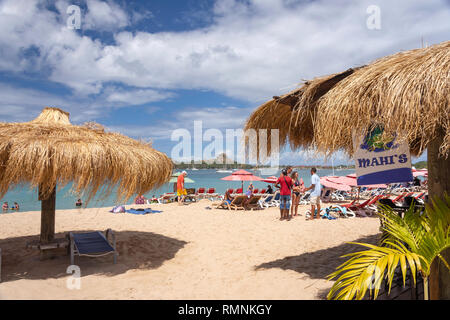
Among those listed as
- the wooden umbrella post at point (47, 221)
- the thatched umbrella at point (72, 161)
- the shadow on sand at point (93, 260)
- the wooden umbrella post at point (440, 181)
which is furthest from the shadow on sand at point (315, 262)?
the wooden umbrella post at point (47, 221)

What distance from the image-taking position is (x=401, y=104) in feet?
8.04

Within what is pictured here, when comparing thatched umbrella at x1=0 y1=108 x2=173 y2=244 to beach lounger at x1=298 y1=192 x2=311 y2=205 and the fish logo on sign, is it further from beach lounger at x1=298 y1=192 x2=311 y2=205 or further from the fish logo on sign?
beach lounger at x1=298 y1=192 x2=311 y2=205

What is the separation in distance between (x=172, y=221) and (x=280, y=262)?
486cm

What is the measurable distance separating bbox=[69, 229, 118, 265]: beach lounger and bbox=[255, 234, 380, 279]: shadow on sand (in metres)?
2.66

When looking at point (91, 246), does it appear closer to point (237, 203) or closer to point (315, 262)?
point (315, 262)

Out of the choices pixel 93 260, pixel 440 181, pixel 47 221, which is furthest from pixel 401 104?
pixel 47 221

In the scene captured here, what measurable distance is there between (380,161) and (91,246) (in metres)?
4.94

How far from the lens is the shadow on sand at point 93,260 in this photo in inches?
181

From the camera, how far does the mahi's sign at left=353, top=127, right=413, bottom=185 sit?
3.35 metres

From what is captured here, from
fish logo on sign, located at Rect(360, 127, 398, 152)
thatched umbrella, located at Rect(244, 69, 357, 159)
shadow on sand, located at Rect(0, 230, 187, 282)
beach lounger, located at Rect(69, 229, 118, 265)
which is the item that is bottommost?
shadow on sand, located at Rect(0, 230, 187, 282)

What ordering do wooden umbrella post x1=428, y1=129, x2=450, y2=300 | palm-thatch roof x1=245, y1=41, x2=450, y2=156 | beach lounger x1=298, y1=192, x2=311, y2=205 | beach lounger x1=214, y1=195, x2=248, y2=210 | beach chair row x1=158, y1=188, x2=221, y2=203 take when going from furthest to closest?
beach chair row x1=158, y1=188, x2=221, y2=203 < beach lounger x1=298, y1=192, x2=311, y2=205 < beach lounger x1=214, y1=195, x2=248, y2=210 < wooden umbrella post x1=428, y1=129, x2=450, y2=300 < palm-thatch roof x1=245, y1=41, x2=450, y2=156

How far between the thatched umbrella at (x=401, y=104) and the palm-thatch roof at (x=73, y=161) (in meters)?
3.01

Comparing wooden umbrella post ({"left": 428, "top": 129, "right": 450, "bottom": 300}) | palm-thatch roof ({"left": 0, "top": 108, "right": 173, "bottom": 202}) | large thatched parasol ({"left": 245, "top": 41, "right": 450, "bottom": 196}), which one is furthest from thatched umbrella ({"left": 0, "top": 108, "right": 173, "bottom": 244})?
wooden umbrella post ({"left": 428, "top": 129, "right": 450, "bottom": 300})
